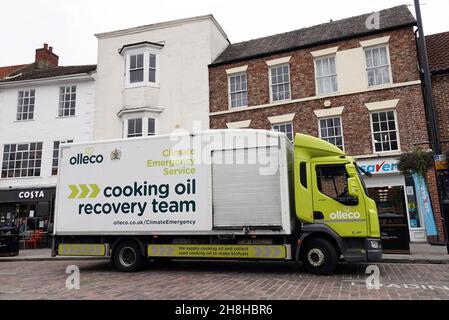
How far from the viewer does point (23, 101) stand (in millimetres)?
21312

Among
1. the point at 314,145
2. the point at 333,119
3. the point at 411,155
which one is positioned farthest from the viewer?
the point at 333,119

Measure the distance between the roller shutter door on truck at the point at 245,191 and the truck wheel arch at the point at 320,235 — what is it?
0.68 metres

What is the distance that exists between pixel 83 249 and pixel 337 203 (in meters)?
6.90

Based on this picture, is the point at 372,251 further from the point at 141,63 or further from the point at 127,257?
the point at 141,63

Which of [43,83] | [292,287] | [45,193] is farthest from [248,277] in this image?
[43,83]

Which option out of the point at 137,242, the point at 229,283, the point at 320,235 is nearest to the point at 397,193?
the point at 320,235

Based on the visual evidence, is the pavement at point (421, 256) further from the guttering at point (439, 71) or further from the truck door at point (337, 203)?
the guttering at point (439, 71)

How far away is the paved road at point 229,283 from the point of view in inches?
259

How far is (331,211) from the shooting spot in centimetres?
866

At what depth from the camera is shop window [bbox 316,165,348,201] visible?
28.7 ft

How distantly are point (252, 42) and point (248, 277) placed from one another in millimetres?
15554

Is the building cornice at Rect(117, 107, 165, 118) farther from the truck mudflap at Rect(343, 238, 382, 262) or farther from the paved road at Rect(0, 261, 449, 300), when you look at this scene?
the truck mudflap at Rect(343, 238, 382, 262)
